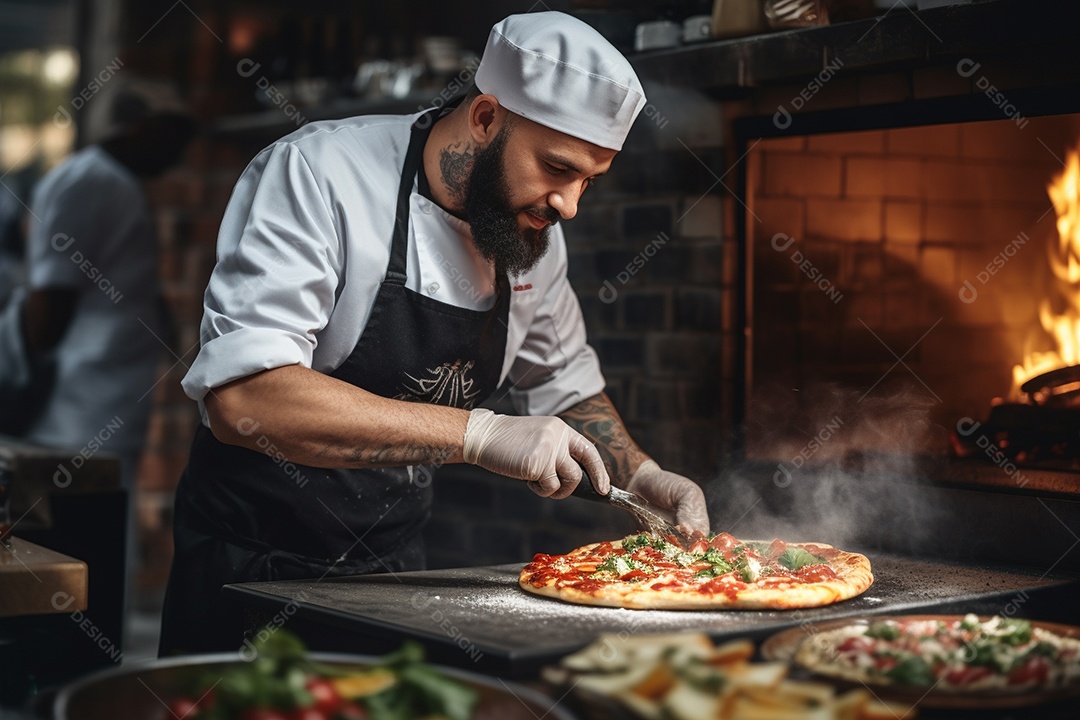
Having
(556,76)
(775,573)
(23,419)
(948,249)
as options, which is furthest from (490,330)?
(23,419)

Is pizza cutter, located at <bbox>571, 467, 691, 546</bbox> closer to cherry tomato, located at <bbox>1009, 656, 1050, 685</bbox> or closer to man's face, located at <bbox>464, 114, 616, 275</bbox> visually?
man's face, located at <bbox>464, 114, 616, 275</bbox>

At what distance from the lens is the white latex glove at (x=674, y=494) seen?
2582mm

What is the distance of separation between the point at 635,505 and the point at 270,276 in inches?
33.4

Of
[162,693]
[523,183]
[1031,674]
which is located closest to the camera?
[162,693]

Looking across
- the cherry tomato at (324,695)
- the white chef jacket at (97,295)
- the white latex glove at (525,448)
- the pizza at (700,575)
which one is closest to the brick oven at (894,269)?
the pizza at (700,575)

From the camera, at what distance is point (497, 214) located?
242cm

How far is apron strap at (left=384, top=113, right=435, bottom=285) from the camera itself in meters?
2.43

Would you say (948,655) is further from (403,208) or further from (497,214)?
(403,208)

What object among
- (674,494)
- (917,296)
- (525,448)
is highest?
(917,296)

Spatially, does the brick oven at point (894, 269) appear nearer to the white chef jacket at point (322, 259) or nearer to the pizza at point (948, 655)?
the white chef jacket at point (322, 259)

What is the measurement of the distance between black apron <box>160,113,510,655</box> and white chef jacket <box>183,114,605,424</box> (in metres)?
0.03

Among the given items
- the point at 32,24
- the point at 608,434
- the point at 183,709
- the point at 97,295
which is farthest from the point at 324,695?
the point at 32,24

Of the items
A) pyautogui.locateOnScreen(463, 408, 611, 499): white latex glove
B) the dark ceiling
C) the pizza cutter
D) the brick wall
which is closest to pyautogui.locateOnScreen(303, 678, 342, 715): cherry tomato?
pyautogui.locateOnScreen(463, 408, 611, 499): white latex glove

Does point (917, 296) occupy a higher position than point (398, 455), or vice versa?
point (917, 296)
